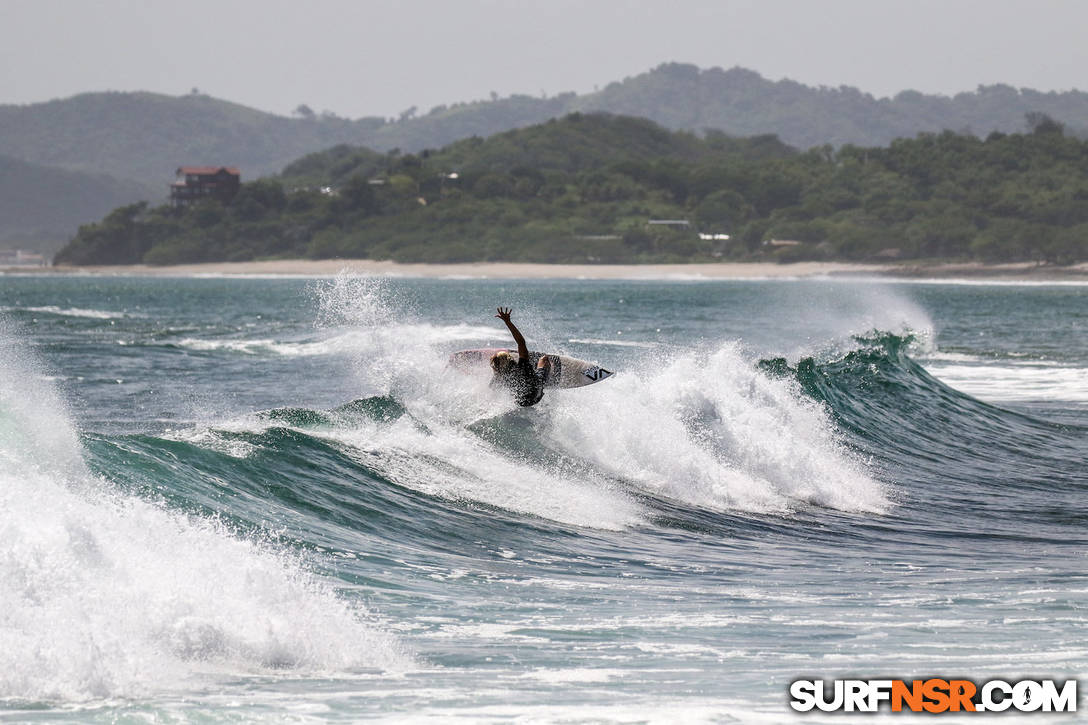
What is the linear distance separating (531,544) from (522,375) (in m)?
4.91

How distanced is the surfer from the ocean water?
0.30m

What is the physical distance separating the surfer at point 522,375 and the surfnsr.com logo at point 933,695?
9716mm

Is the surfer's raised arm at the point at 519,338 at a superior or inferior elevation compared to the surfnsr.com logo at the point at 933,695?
superior

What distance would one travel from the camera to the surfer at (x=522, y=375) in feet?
58.7

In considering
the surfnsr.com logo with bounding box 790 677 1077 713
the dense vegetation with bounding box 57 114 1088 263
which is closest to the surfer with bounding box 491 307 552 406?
the surfnsr.com logo with bounding box 790 677 1077 713

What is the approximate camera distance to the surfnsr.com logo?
8.02 m

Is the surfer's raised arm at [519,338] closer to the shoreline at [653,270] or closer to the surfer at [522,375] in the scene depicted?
the surfer at [522,375]

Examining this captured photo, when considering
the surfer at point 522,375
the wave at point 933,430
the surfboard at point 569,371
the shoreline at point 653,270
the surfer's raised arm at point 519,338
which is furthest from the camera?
the shoreline at point 653,270

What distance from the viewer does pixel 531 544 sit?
13484 millimetres

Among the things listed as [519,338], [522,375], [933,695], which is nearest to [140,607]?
[933,695]

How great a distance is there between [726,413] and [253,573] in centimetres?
1081

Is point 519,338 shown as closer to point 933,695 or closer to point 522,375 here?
point 522,375

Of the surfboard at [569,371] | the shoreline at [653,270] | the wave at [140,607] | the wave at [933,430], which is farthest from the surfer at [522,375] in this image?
the shoreline at [653,270]

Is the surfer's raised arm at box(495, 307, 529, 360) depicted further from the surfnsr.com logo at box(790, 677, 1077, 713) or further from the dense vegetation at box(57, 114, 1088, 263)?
the dense vegetation at box(57, 114, 1088, 263)
